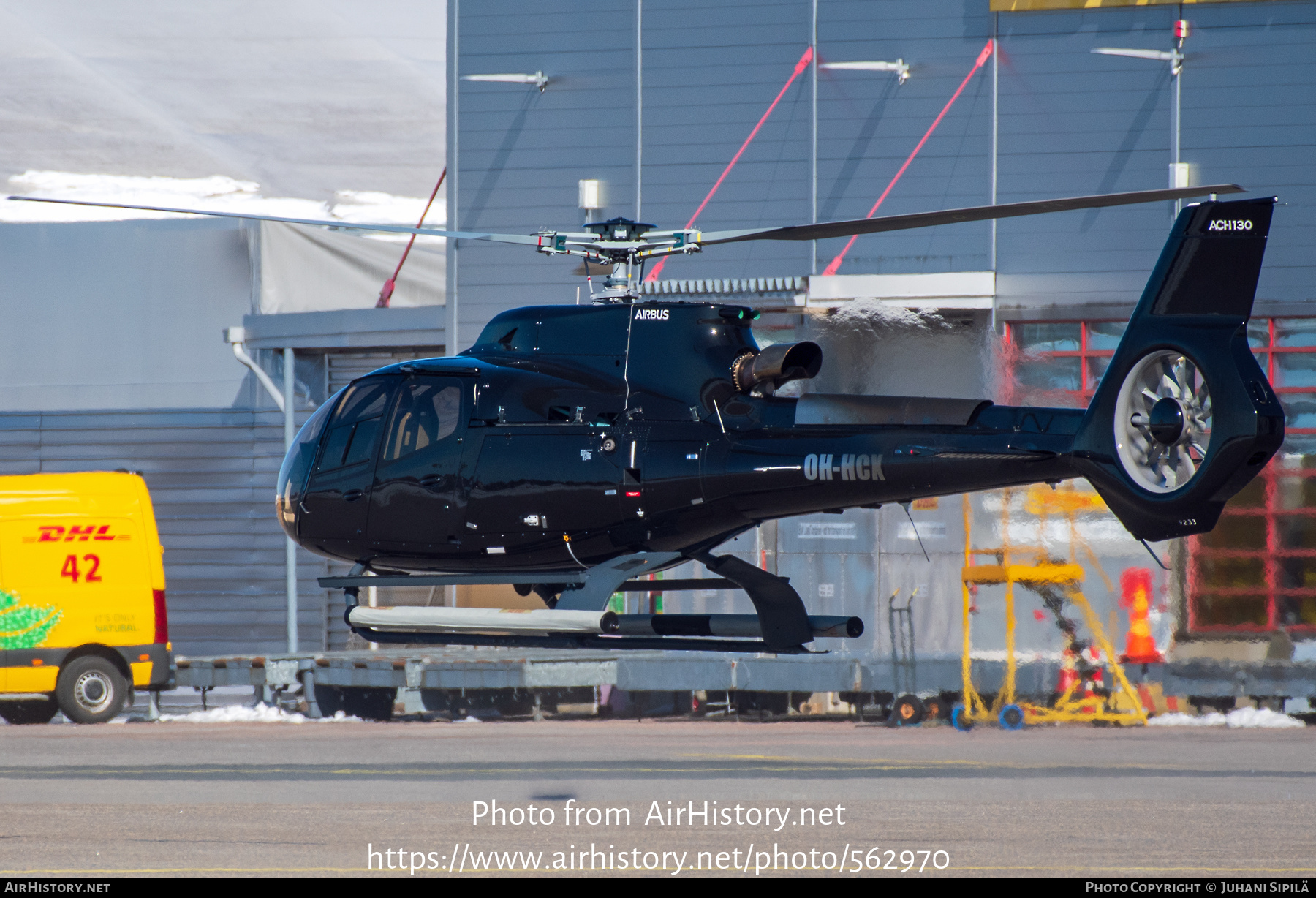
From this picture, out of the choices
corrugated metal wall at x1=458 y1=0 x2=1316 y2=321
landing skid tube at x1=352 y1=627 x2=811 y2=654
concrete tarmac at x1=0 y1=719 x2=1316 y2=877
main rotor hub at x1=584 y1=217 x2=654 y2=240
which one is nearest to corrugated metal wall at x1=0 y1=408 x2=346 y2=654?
corrugated metal wall at x1=458 y1=0 x2=1316 y2=321

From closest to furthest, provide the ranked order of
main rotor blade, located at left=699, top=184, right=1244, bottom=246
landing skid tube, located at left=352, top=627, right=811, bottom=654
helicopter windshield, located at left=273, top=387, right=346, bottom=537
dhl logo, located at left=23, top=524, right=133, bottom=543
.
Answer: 1. main rotor blade, located at left=699, top=184, right=1244, bottom=246
2. landing skid tube, located at left=352, top=627, right=811, bottom=654
3. helicopter windshield, located at left=273, top=387, right=346, bottom=537
4. dhl logo, located at left=23, top=524, right=133, bottom=543

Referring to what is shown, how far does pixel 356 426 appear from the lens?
1189 cm

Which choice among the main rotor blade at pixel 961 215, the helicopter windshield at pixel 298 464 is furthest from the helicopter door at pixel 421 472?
the main rotor blade at pixel 961 215

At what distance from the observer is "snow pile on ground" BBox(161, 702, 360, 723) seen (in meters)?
21.5

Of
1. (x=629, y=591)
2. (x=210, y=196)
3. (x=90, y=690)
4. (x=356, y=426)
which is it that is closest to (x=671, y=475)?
(x=629, y=591)

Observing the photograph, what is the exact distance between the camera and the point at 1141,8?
22281 mm

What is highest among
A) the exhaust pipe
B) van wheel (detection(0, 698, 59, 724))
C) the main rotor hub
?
the main rotor hub

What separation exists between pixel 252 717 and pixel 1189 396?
52.0 feet

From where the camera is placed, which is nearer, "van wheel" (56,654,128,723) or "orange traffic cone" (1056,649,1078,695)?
"orange traffic cone" (1056,649,1078,695)

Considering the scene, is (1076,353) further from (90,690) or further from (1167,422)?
(90,690)

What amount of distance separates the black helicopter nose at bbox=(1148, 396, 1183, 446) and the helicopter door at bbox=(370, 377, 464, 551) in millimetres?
4991

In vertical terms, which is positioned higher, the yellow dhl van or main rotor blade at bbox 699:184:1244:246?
main rotor blade at bbox 699:184:1244:246

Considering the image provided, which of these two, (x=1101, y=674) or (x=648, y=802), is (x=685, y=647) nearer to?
(x=648, y=802)

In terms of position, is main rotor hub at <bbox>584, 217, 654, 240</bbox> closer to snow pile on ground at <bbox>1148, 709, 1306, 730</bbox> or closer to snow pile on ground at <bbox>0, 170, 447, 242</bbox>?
snow pile on ground at <bbox>1148, 709, 1306, 730</bbox>
